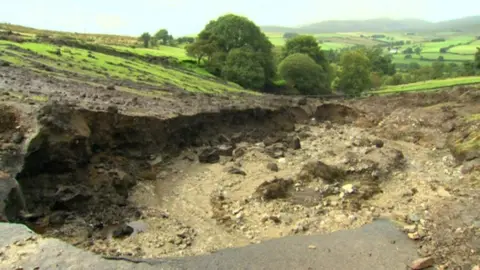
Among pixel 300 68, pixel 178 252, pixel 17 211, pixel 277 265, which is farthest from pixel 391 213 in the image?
pixel 300 68

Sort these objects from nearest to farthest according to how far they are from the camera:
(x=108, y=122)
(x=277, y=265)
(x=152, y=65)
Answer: (x=277, y=265) < (x=108, y=122) < (x=152, y=65)

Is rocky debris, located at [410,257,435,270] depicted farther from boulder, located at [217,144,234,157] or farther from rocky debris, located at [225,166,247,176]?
boulder, located at [217,144,234,157]

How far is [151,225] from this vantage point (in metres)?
17.8

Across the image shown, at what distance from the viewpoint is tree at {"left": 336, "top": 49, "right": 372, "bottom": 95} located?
6531 cm

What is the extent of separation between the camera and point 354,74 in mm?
65438

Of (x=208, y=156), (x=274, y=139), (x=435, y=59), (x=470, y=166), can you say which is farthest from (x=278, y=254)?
(x=435, y=59)

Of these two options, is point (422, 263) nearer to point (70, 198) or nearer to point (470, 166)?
point (470, 166)

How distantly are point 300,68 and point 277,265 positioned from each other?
4804 centimetres

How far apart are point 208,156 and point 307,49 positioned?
46.0 metres

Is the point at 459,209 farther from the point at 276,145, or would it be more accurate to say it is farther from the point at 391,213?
the point at 276,145

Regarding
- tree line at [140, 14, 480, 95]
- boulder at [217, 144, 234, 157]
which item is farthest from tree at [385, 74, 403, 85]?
boulder at [217, 144, 234, 157]

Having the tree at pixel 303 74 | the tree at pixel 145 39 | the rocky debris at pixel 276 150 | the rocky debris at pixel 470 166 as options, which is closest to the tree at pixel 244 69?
the tree at pixel 303 74

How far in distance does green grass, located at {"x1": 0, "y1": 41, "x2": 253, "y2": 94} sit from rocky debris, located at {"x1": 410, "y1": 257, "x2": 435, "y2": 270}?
26223 millimetres

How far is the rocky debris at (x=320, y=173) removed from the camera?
78.8 ft
